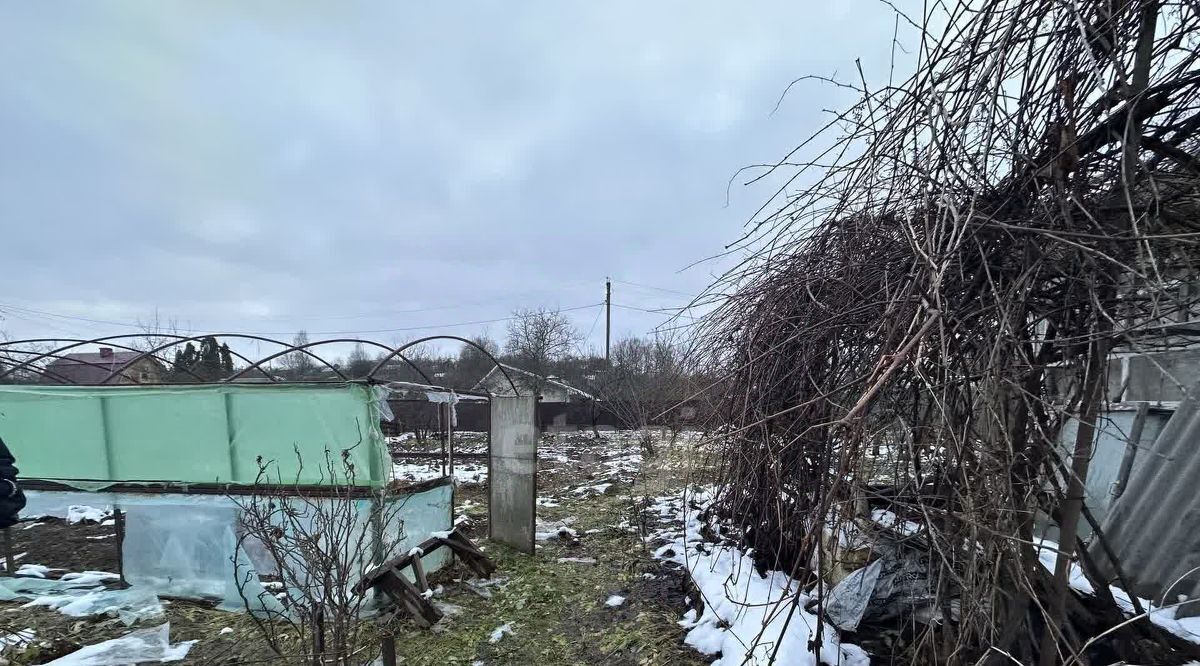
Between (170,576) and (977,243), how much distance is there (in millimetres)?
7324

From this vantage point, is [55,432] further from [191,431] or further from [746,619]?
[746,619]

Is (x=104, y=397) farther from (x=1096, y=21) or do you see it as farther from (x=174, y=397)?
(x=1096, y=21)

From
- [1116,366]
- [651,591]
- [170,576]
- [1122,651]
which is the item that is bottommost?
[651,591]

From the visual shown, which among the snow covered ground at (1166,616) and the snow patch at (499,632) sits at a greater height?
the snow covered ground at (1166,616)

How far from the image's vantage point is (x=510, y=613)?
5133 mm

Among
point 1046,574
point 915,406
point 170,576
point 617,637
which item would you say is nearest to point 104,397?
point 170,576

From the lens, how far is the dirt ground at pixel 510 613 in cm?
425

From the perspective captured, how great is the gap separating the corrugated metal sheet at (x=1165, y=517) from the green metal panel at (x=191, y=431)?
5.73 meters

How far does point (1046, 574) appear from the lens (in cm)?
254

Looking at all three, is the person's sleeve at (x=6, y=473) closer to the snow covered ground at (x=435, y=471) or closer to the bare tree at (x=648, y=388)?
the bare tree at (x=648, y=388)

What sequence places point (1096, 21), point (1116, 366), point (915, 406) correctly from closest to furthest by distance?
point (1096, 21) < point (915, 406) < point (1116, 366)

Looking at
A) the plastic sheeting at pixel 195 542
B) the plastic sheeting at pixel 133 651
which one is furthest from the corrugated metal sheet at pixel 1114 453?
the plastic sheeting at pixel 133 651

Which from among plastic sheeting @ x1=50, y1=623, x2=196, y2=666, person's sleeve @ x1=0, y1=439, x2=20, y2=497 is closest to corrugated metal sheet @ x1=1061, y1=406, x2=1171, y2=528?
plastic sheeting @ x1=50, y1=623, x2=196, y2=666

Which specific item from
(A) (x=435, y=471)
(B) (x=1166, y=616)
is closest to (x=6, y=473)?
(A) (x=435, y=471)
